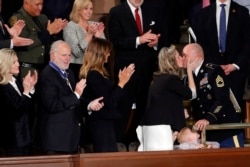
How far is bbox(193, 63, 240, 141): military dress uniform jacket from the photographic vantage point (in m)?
9.70

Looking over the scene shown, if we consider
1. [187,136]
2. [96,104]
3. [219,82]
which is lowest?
[187,136]

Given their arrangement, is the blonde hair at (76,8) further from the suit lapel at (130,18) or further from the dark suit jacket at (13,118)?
the dark suit jacket at (13,118)

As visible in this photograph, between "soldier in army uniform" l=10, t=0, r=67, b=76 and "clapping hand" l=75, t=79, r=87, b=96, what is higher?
"soldier in army uniform" l=10, t=0, r=67, b=76

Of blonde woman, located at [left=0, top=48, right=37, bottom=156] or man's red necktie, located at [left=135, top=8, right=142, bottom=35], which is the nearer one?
blonde woman, located at [left=0, top=48, right=37, bottom=156]

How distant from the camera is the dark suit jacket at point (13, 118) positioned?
8828 millimetres

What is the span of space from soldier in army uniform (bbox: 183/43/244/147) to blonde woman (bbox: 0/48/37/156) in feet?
5.51

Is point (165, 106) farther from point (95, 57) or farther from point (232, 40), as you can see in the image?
point (232, 40)

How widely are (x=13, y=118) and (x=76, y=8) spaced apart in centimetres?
176

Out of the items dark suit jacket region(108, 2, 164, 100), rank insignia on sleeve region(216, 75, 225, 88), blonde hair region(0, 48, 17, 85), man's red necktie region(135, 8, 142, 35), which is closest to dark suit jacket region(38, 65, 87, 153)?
blonde hair region(0, 48, 17, 85)

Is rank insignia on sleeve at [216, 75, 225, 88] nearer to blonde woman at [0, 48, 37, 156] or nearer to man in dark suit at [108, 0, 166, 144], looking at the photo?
man in dark suit at [108, 0, 166, 144]

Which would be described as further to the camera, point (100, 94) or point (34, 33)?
point (34, 33)

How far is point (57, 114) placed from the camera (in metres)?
9.05

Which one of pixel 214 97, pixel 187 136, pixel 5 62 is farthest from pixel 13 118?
pixel 214 97

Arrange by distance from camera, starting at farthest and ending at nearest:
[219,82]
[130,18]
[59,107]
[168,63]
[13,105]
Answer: [130,18] < [219,82] < [168,63] < [59,107] < [13,105]
